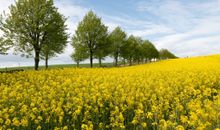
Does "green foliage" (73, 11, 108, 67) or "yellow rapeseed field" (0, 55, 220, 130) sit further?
"green foliage" (73, 11, 108, 67)

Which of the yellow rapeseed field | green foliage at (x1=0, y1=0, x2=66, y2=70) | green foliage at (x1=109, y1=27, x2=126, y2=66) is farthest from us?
green foliage at (x1=109, y1=27, x2=126, y2=66)

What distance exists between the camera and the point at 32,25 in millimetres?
53500

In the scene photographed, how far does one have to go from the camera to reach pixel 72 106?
14844 mm

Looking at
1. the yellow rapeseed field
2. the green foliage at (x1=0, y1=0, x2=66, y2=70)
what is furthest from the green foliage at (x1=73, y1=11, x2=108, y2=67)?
the yellow rapeseed field

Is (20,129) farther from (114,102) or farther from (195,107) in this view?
(195,107)

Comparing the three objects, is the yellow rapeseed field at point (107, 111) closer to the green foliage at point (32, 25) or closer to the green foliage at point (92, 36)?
the green foliage at point (32, 25)

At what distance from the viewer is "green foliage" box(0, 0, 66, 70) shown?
54250mm

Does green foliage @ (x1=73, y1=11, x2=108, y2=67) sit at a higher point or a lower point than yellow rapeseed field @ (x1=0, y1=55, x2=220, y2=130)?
higher

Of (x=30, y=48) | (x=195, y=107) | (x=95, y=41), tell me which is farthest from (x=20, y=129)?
(x=95, y=41)

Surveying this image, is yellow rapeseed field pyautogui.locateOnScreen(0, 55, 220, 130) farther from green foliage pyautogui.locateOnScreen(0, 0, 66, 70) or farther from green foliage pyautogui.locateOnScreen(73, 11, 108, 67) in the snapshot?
green foliage pyautogui.locateOnScreen(73, 11, 108, 67)

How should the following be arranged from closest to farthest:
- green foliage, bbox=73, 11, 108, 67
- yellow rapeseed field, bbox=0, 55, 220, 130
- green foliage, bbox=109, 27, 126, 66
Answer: yellow rapeseed field, bbox=0, 55, 220, 130 → green foliage, bbox=73, 11, 108, 67 → green foliage, bbox=109, 27, 126, 66

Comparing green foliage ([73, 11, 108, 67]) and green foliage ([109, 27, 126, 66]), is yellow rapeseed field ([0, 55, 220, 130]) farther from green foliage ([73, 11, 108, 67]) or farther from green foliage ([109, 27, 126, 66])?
green foliage ([109, 27, 126, 66])

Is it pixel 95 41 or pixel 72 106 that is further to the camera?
Answer: pixel 95 41

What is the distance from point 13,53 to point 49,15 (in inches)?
317
